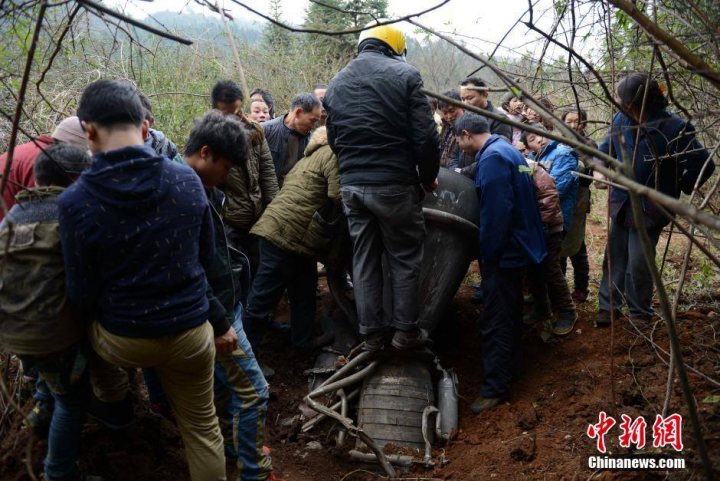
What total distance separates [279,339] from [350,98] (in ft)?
7.38

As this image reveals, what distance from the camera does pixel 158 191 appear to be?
2141mm

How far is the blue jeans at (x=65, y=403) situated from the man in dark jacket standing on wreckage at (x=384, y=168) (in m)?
1.89

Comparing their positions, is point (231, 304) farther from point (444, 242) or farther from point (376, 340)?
point (444, 242)

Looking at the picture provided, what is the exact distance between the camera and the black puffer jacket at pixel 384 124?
143 inches

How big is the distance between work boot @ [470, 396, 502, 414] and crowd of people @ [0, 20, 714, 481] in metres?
0.02

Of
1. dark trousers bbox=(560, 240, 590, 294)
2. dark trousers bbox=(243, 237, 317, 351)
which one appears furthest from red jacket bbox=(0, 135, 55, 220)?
dark trousers bbox=(560, 240, 590, 294)

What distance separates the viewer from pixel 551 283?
4.71 metres

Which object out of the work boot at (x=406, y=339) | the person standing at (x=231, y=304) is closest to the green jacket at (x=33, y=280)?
the person standing at (x=231, y=304)

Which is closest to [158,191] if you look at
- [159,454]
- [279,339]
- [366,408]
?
[159,454]

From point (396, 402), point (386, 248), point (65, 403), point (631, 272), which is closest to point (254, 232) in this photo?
point (386, 248)

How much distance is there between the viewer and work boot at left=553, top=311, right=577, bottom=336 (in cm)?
461

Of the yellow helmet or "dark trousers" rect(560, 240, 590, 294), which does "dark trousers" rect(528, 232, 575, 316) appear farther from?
the yellow helmet

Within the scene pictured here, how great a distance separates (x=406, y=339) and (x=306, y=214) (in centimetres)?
116

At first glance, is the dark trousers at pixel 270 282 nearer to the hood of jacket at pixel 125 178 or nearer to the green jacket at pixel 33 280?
the green jacket at pixel 33 280
